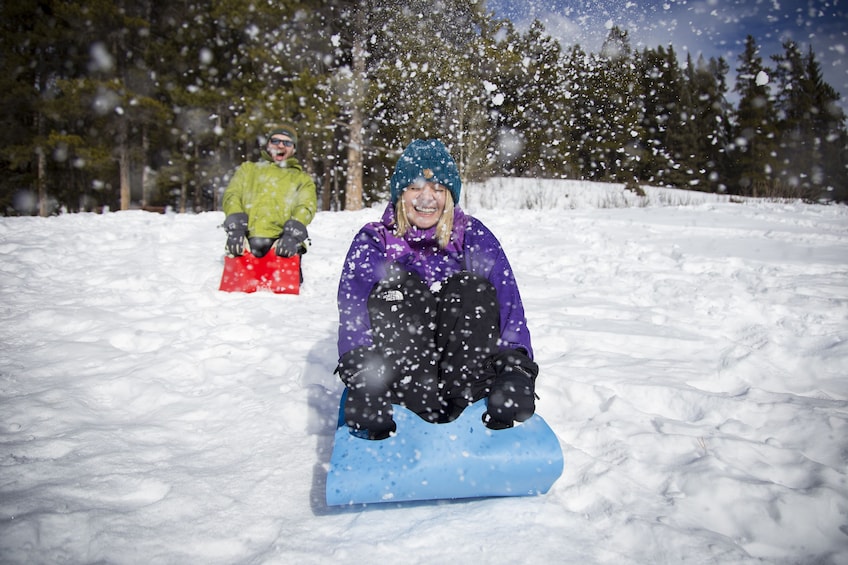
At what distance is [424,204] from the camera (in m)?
1.92

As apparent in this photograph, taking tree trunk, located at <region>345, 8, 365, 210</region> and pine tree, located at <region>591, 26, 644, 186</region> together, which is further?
pine tree, located at <region>591, 26, 644, 186</region>

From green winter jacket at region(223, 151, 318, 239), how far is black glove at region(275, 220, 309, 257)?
0.26 metres

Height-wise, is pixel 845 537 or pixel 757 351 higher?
pixel 757 351

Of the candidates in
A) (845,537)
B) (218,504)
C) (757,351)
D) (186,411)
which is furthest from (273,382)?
(757,351)

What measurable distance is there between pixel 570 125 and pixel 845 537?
19.4m

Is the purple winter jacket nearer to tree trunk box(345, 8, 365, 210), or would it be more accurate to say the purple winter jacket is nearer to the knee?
the knee

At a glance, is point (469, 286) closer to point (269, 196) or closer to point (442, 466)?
point (442, 466)

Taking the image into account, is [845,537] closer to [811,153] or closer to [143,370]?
[143,370]

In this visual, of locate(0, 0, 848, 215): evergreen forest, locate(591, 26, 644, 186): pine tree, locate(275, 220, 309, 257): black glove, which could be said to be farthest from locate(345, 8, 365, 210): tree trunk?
locate(591, 26, 644, 186): pine tree

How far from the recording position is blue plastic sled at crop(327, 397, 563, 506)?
1.29m

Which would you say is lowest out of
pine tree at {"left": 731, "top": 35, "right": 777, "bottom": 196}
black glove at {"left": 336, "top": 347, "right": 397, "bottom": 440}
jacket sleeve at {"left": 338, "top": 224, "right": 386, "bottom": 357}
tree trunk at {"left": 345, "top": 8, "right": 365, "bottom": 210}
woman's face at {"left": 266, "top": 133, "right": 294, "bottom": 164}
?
black glove at {"left": 336, "top": 347, "right": 397, "bottom": 440}

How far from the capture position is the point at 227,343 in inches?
107

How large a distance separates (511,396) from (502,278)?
1.73 ft

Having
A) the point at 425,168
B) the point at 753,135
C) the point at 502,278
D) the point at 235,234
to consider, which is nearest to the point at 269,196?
the point at 235,234
